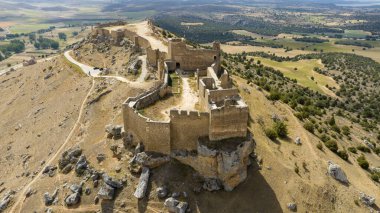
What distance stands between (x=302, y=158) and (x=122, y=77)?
104 ft

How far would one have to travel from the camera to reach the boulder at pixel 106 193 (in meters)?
36.9

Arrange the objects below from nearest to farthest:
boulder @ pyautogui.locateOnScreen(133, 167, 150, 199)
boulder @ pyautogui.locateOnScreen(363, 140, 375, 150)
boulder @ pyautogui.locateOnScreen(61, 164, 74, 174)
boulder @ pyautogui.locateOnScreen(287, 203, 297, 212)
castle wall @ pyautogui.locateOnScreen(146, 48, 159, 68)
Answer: boulder @ pyautogui.locateOnScreen(133, 167, 150, 199), boulder @ pyautogui.locateOnScreen(287, 203, 297, 212), boulder @ pyautogui.locateOnScreen(61, 164, 74, 174), castle wall @ pyautogui.locateOnScreen(146, 48, 159, 68), boulder @ pyautogui.locateOnScreen(363, 140, 375, 150)

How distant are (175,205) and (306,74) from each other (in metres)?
Result: 102

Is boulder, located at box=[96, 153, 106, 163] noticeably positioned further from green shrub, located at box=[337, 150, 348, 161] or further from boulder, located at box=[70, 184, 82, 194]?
green shrub, located at box=[337, 150, 348, 161]

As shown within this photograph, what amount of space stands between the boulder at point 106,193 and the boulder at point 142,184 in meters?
2.38

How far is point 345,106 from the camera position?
→ 95000 mm

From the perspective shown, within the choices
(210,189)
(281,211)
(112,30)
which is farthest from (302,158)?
(112,30)

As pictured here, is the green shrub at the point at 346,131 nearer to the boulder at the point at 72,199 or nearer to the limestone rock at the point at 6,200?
the boulder at the point at 72,199

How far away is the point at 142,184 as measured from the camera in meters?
36.8

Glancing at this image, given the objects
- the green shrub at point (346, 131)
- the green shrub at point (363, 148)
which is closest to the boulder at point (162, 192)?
the green shrub at point (363, 148)

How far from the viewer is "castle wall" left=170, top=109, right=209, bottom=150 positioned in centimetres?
3578

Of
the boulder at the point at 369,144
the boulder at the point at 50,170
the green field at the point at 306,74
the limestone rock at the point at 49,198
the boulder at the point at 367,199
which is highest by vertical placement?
the boulder at the point at 50,170

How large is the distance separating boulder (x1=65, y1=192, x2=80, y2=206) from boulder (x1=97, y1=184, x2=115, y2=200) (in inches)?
105

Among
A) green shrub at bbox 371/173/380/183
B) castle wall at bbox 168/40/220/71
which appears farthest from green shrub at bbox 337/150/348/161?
castle wall at bbox 168/40/220/71
